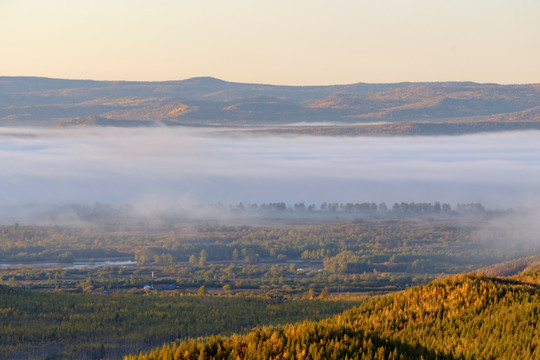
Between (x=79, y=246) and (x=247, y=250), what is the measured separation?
34.8 meters

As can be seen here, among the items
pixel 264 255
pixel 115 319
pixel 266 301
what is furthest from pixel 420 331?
pixel 264 255

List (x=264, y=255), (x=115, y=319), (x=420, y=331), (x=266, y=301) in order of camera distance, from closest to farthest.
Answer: (x=420, y=331) < (x=115, y=319) < (x=266, y=301) < (x=264, y=255)

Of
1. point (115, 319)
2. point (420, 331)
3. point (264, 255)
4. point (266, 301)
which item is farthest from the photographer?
point (264, 255)

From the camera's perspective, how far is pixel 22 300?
53.8m

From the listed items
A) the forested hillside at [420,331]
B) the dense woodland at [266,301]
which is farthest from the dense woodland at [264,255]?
the forested hillside at [420,331]

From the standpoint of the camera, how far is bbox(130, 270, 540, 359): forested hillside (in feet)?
56.5

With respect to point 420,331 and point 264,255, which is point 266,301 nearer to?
point 420,331

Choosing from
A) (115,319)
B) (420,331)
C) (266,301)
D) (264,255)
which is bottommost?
(264,255)

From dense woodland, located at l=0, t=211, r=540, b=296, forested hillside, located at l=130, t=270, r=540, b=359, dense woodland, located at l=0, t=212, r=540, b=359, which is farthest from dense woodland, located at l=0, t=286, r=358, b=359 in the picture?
dense woodland, located at l=0, t=211, r=540, b=296

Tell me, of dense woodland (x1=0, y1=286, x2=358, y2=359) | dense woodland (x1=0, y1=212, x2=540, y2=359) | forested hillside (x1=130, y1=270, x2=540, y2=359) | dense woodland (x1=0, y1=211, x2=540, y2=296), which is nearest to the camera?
forested hillside (x1=130, y1=270, x2=540, y2=359)

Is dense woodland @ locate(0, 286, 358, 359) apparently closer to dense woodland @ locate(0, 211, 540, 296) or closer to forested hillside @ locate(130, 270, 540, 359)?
forested hillside @ locate(130, 270, 540, 359)

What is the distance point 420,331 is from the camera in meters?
22.6

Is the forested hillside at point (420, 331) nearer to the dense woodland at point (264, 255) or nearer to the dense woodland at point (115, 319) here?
the dense woodland at point (115, 319)

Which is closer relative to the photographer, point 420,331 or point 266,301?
point 420,331
